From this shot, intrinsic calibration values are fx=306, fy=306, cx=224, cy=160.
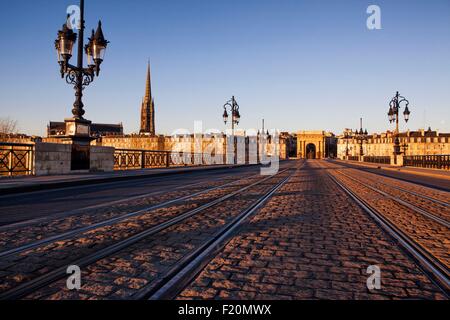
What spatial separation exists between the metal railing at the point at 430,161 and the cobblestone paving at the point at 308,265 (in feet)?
88.0

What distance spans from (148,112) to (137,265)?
12036cm

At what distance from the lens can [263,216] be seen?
20.2 feet

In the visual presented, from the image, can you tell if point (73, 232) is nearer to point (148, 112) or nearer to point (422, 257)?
point (422, 257)

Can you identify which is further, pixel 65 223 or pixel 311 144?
pixel 311 144

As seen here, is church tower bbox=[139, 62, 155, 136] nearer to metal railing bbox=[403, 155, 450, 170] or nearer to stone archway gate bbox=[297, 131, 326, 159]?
stone archway gate bbox=[297, 131, 326, 159]

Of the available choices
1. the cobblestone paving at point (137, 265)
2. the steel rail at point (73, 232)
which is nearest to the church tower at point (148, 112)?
the steel rail at point (73, 232)

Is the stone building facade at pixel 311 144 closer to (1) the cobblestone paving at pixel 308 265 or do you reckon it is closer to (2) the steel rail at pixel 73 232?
(2) the steel rail at pixel 73 232

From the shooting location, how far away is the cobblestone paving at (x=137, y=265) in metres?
2.61

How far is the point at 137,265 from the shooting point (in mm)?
3305

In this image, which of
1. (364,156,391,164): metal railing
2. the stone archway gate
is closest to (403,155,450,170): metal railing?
(364,156,391,164): metal railing

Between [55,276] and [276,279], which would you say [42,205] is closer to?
[55,276]

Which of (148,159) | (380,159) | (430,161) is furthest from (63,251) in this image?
(380,159)

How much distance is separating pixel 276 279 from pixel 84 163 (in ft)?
48.9
